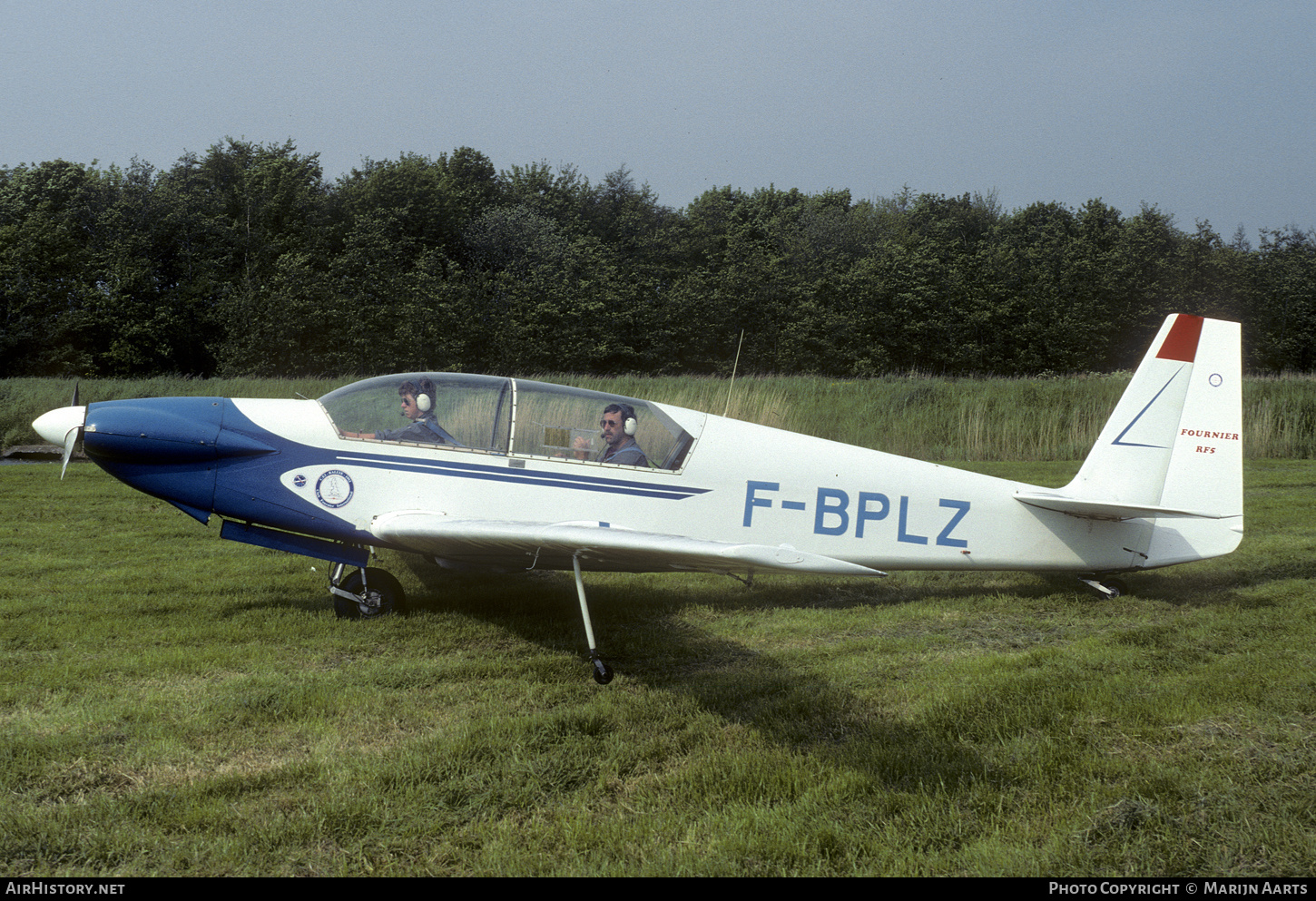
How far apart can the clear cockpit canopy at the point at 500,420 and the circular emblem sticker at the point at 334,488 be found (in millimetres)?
295

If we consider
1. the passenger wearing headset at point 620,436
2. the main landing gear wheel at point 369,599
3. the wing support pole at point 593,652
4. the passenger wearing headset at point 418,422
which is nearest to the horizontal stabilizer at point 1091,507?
the passenger wearing headset at point 620,436

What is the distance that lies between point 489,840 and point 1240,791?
9.43 ft

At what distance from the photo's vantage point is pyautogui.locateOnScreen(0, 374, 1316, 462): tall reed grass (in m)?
15.7

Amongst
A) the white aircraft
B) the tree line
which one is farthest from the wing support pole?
the tree line

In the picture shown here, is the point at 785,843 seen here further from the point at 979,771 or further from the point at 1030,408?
the point at 1030,408

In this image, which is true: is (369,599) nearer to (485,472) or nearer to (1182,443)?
(485,472)

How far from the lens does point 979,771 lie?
344 centimetres

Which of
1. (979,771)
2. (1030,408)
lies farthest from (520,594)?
(1030,408)

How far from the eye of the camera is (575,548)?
174 inches

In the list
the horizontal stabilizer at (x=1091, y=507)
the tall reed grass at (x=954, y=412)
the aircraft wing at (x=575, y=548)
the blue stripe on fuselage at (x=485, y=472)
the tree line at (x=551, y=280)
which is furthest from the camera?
the tree line at (x=551, y=280)

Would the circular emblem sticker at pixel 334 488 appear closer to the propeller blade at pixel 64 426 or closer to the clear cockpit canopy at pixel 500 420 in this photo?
the clear cockpit canopy at pixel 500 420

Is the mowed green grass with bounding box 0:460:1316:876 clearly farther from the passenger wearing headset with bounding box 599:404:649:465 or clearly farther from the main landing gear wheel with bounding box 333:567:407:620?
the passenger wearing headset with bounding box 599:404:649:465

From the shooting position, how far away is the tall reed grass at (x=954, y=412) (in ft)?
51.6

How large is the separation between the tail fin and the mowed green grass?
0.59 m
